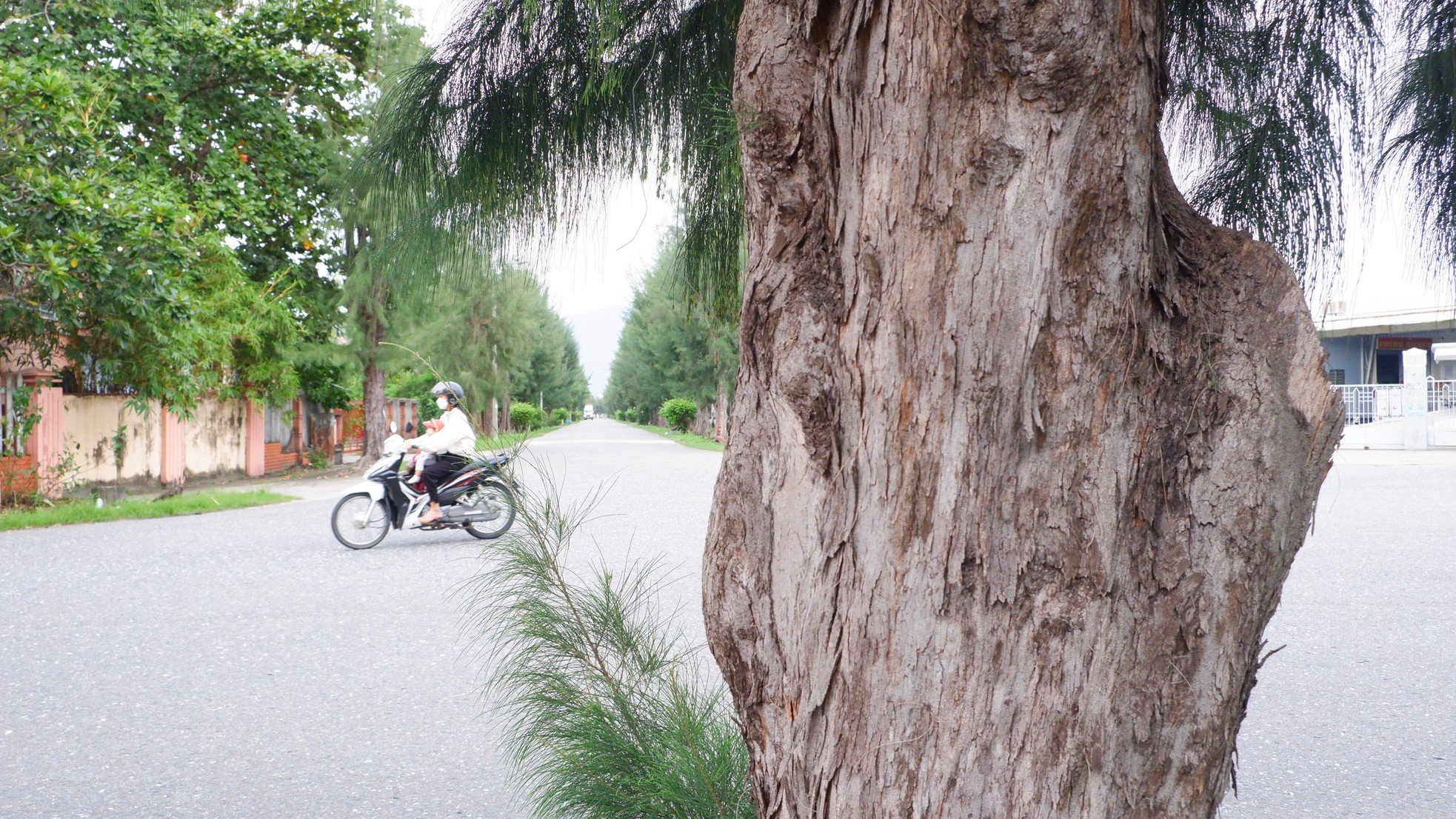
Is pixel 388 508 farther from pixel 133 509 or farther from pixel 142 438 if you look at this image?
pixel 142 438

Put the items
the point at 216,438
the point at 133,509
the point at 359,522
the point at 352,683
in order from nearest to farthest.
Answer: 1. the point at 352,683
2. the point at 359,522
3. the point at 133,509
4. the point at 216,438

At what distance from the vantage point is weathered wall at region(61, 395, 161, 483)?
14.5 metres

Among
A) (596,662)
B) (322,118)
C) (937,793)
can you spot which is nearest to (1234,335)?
(937,793)

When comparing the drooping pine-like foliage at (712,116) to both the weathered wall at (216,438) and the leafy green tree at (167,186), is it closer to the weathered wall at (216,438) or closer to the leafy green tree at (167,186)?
the leafy green tree at (167,186)

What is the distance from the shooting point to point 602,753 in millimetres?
2242

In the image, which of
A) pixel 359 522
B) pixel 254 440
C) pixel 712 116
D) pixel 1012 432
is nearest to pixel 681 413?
pixel 254 440

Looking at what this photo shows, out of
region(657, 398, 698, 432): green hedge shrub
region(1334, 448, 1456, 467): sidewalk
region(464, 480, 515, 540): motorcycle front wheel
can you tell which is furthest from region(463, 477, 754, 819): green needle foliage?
region(657, 398, 698, 432): green hedge shrub

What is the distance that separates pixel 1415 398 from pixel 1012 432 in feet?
85.6

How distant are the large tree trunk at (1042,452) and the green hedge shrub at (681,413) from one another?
52970 millimetres

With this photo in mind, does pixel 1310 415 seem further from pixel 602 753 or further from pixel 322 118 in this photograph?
pixel 322 118

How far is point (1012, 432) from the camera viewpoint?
1410mm

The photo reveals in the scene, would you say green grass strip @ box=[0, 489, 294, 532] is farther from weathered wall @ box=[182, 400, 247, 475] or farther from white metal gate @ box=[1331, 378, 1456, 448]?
white metal gate @ box=[1331, 378, 1456, 448]

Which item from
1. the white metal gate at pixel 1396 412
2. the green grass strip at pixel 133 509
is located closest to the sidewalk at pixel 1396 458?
the white metal gate at pixel 1396 412

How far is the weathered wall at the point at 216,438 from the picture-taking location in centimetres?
1738
